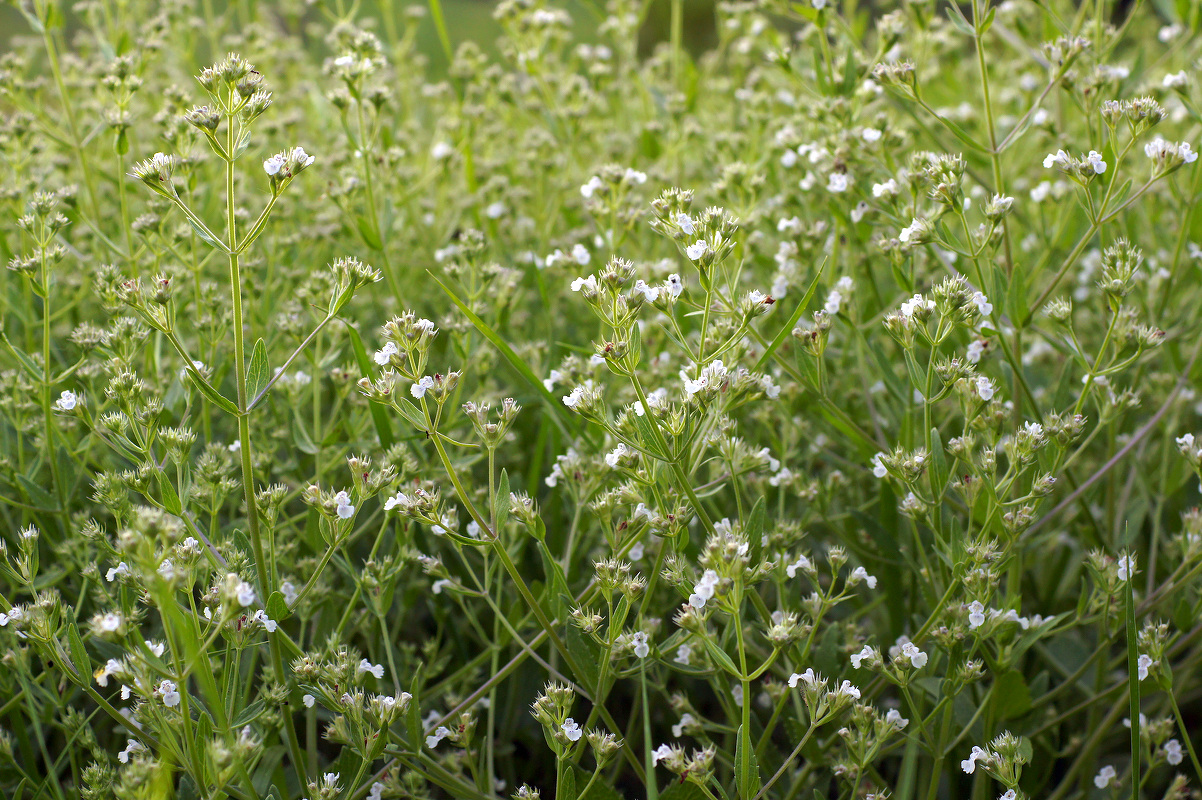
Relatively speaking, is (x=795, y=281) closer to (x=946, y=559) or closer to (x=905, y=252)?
(x=905, y=252)

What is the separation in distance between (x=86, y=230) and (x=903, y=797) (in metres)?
2.27

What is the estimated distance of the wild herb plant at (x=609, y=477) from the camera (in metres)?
1.34

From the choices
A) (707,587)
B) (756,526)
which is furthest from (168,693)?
(756,526)

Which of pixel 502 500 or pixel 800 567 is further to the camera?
pixel 800 567

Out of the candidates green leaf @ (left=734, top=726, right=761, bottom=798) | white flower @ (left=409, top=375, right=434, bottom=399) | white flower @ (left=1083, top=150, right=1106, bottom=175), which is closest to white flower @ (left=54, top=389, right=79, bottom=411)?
white flower @ (left=409, top=375, right=434, bottom=399)

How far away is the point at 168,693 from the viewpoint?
4.15 feet

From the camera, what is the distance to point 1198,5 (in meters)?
2.32

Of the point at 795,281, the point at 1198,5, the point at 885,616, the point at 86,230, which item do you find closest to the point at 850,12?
the point at 1198,5

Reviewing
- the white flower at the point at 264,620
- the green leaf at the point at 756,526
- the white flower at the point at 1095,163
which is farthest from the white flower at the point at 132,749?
the white flower at the point at 1095,163

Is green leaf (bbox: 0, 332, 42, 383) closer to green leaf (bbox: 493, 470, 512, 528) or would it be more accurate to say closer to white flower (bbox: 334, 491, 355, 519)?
white flower (bbox: 334, 491, 355, 519)

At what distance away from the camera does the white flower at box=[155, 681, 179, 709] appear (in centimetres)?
125

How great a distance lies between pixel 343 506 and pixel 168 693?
1.13 feet

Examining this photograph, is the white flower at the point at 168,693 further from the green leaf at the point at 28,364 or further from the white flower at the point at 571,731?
the green leaf at the point at 28,364

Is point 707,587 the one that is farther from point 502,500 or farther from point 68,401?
point 68,401
